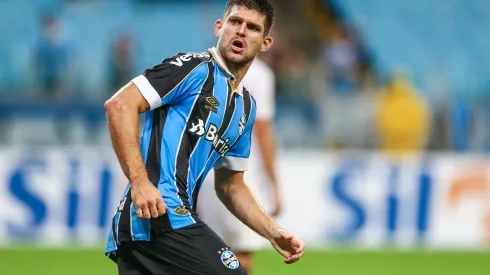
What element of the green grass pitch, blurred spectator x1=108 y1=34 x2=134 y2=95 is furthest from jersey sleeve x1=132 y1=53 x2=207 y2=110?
blurred spectator x1=108 y1=34 x2=134 y2=95

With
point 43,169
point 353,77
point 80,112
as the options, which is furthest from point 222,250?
point 353,77

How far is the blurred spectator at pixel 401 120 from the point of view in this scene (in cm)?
1551

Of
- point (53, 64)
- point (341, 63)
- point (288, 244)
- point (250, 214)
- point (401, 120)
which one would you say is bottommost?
point (288, 244)

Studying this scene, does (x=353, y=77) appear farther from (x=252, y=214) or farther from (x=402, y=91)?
(x=252, y=214)

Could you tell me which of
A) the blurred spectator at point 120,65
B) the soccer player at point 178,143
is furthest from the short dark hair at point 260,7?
the blurred spectator at point 120,65

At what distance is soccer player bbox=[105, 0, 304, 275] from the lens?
13.8 ft

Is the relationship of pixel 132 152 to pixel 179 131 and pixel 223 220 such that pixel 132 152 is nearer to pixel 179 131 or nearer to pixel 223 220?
pixel 179 131

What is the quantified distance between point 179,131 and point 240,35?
23.1 inches

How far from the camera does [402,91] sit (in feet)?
52.4

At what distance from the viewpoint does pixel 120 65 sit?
53.8 feet

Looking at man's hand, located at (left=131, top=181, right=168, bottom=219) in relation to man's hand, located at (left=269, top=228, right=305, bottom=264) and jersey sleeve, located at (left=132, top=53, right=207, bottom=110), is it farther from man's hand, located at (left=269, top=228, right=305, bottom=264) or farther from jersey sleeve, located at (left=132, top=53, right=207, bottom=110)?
man's hand, located at (left=269, top=228, right=305, bottom=264)

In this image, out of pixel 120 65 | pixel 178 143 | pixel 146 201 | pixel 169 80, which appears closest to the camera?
pixel 146 201

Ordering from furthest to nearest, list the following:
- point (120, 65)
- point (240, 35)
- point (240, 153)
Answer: point (120, 65) < point (240, 153) < point (240, 35)

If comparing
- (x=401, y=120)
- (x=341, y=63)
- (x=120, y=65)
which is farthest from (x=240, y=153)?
(x=341, y=63)
